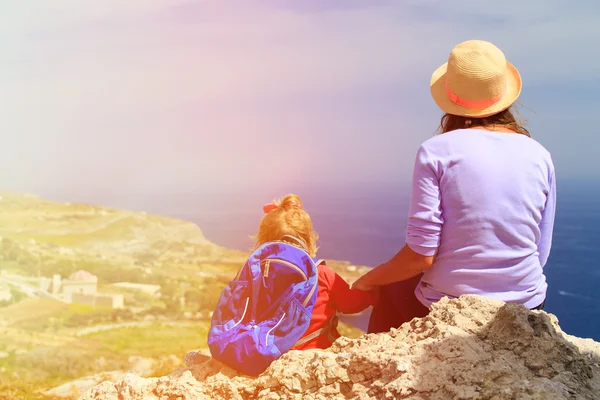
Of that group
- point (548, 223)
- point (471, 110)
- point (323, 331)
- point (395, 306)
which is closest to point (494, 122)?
point (471, 110)

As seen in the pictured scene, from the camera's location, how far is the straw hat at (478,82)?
2670 millimetres

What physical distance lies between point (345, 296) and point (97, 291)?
4.92m

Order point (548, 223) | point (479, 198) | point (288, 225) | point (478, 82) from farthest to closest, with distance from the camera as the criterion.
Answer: point (288, 225), point (548, 223), point (478, 82), point (479, 198)

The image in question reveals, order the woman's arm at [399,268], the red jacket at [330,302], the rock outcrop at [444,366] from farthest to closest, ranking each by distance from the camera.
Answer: the red jacket at [330,302] < the woman's arm at [399,268] < the rock outcrop at [444,366]

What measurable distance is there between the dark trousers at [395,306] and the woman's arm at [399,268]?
13cm

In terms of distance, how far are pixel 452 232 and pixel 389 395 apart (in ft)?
2.69

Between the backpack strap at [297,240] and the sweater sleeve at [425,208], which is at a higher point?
the sweater sleeve at [425,208]

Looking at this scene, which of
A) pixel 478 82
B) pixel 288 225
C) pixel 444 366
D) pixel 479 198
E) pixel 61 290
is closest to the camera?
pixel 444 366

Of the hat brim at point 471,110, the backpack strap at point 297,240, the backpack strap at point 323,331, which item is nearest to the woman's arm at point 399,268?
the backpack strap at point 323,331

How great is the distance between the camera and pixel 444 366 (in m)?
2.17

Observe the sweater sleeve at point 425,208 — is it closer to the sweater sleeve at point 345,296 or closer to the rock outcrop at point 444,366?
the rock outcrop at point 444,366

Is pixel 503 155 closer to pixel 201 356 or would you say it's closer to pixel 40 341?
pixel 201 356

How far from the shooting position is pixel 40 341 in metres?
6.04

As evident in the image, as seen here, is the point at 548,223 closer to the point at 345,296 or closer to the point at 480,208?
the point at 480,208
